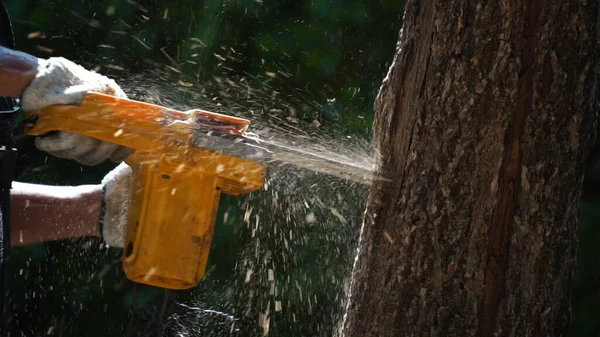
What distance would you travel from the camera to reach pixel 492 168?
1669 mm

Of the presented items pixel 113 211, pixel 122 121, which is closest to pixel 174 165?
pixel 122 121

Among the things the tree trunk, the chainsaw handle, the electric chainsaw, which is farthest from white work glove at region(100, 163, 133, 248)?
the tree trunk

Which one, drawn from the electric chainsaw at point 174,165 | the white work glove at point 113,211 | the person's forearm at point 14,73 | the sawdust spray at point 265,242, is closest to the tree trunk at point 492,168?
the electric chainsaw at point 174,165

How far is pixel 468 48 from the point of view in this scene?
5.47 feet

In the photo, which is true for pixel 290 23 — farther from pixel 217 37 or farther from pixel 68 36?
pixel 68 36

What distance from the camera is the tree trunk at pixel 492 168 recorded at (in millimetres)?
1641

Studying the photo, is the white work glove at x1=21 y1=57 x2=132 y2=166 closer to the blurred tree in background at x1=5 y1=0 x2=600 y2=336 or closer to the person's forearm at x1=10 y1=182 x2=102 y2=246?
the person's forearm at x1=10 y1=182 x2=102 y2=246

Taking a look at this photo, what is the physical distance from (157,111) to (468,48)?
0.88 m

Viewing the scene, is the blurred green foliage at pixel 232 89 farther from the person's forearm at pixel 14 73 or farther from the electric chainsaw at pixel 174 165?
the person's forearm at pixel 14 73

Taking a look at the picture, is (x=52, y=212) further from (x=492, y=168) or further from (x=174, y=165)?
(x=492, y=168)

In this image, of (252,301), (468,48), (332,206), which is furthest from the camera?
(252,301)

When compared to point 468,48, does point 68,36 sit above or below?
below

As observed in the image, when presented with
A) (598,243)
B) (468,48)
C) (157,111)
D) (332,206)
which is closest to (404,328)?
(468,48)

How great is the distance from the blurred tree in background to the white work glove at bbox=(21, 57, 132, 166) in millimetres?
1328
